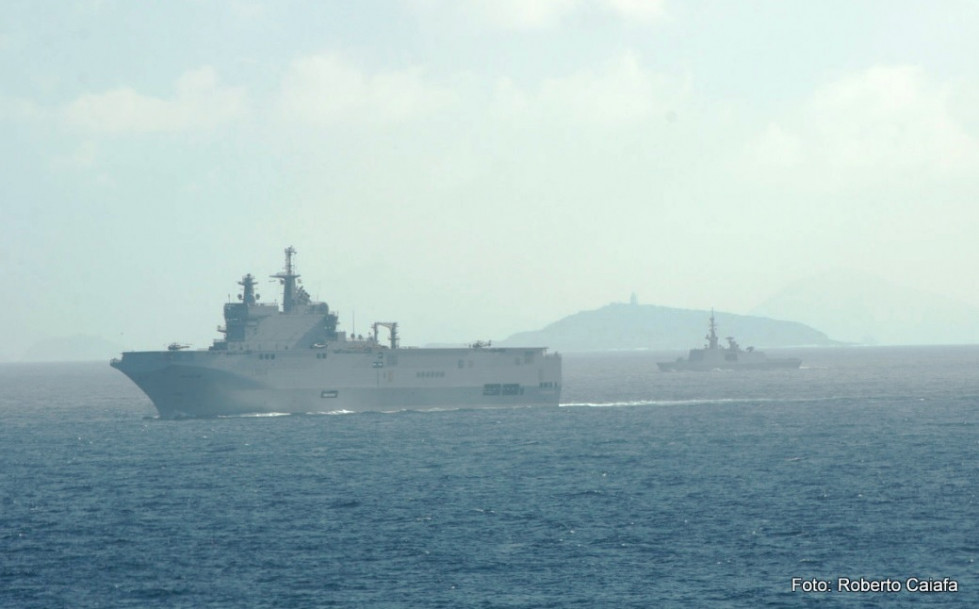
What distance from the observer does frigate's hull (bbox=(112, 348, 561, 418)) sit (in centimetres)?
6894

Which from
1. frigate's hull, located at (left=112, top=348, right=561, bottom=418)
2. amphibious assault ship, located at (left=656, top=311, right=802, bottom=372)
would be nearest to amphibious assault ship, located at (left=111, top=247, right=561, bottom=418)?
frigate's hull, located at (left=112, top=348, right=561, bottom=418)

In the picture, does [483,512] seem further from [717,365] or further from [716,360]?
[716,360]

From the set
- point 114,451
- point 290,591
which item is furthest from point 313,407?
point 290,591

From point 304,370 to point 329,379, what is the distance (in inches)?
67.4

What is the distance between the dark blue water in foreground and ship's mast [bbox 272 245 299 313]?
8.66m

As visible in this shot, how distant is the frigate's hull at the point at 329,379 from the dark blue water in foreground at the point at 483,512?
1.58 m

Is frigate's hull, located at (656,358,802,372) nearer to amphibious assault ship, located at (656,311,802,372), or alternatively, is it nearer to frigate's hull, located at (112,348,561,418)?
amphibious assault ship, located at (656,311,802,372)

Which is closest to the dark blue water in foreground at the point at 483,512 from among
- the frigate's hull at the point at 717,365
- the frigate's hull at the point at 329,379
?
the frigate's hull at the point at 329,379

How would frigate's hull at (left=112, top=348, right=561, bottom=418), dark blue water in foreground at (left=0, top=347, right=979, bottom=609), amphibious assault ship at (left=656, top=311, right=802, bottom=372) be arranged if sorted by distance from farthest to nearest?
amphibious assault ship at (left=656, top=311, right=802, bottom=372) → frigate's hull at (left=112, top=348, right=561, bottom=418) → dark blue water in foreground at (left=0, top=347, right=979, bottom=609)

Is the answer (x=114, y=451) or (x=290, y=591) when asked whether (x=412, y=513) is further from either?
(x=114, y=451)

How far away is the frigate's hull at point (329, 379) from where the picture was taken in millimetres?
68938

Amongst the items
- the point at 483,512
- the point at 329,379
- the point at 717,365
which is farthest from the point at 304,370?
the point at 717,365

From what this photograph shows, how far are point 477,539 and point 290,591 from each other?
7.56 meters

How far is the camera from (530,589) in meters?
28.7
